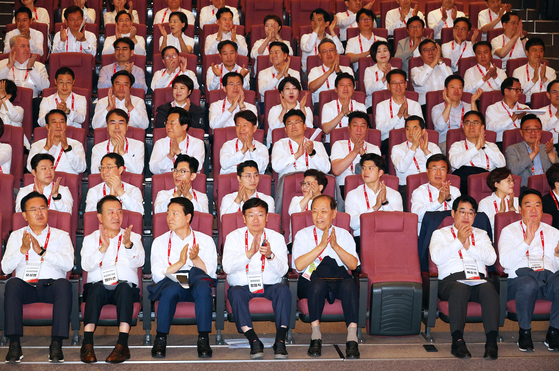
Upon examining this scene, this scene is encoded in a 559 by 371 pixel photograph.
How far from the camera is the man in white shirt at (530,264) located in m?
3.88

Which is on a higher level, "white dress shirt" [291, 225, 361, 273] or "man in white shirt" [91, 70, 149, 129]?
"man in white shirt" [91, 70, 149, 129]

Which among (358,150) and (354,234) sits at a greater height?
(358,150)

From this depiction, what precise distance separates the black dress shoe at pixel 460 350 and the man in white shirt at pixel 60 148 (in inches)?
129

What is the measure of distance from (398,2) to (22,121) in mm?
4827

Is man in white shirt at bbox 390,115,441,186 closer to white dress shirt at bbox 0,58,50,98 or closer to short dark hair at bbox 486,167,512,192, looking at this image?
short dark hair at bbox 486,167,512,192

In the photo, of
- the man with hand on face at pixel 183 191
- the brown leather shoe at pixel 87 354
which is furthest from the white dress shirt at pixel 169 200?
the brown leather shoe at pixel 87 354

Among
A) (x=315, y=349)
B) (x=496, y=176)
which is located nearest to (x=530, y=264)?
(x=496, y=176)

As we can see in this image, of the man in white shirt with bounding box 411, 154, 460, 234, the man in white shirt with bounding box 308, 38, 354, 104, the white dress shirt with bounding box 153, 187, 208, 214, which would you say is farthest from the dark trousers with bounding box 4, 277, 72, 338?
the man in white shirt with bounding box 308, 38, 354, 104

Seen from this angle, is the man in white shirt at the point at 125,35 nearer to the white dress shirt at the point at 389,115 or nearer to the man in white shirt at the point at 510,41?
the white dress shirt at the point at 389,115

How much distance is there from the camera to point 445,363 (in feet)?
12.0

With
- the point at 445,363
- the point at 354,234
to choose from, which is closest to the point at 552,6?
the point at 354,234

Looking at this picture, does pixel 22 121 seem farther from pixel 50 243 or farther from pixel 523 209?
pixel 523 209

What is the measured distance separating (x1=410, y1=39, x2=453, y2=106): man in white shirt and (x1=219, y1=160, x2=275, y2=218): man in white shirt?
2.62m

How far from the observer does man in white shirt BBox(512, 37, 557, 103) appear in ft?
21.2
